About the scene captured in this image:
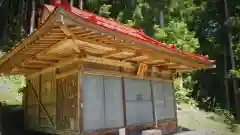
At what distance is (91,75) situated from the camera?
247 inches

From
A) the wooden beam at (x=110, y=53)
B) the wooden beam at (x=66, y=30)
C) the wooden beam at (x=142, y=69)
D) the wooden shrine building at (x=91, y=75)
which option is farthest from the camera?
the wooden beam at (x=142, y=69)

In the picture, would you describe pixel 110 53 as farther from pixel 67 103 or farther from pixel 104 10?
pixel 104 10

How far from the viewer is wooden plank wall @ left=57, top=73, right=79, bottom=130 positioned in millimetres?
6104

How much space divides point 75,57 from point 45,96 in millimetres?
2374

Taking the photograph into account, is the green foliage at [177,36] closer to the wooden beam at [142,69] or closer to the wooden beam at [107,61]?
the wooden beam at [142,69]

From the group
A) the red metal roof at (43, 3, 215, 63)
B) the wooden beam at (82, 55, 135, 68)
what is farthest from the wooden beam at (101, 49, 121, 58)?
the red metal roof at (43, 3, 215, 63)

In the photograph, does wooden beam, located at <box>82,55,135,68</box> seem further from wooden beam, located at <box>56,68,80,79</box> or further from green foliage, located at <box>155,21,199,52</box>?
green foliage, located at <box>155,21,199,52</box>

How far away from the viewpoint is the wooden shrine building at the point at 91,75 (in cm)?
487

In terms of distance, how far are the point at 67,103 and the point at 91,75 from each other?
994mm

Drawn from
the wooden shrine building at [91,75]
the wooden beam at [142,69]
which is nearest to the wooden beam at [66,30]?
the wooden shrine building at [91,75]

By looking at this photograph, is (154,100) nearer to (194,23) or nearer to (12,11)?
(194,23)

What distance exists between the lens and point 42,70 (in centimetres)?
774

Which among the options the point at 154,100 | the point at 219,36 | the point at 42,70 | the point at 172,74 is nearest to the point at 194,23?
the point at 219,36

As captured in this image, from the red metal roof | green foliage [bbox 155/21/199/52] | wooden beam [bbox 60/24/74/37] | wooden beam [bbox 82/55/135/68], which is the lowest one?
wooden beam [bbox 82/55/135/68]
